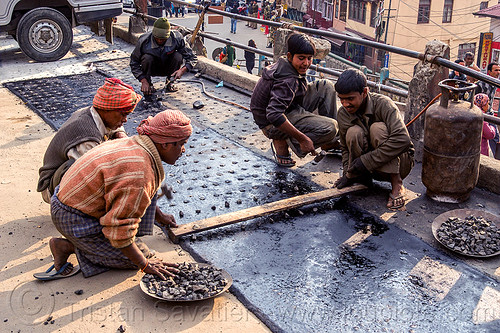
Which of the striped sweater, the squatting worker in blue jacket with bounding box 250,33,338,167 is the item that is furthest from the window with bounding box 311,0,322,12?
the striped sweater

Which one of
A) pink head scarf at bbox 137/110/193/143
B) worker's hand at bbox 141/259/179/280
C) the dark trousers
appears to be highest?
pink head scarf at bbox 137/110/193/143

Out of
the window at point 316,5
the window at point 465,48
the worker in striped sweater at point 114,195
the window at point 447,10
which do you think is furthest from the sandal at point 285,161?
the window at point 316,5

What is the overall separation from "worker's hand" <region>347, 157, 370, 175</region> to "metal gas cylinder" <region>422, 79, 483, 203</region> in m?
0.56

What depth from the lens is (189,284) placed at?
3.22 metres

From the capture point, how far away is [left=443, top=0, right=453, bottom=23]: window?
28.6m

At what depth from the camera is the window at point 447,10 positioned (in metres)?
28.6

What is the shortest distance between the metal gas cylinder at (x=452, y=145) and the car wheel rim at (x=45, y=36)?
777cm

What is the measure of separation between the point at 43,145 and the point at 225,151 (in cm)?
204

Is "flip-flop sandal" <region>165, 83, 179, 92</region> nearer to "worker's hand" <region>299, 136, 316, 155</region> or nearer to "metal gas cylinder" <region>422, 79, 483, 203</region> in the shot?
"worker's hand" <region>299, 136, 316, 155</region>

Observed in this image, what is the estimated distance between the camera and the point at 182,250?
12.5 feet

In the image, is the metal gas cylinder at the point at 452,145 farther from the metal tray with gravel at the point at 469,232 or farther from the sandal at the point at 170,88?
the sandal at the point at 170,88

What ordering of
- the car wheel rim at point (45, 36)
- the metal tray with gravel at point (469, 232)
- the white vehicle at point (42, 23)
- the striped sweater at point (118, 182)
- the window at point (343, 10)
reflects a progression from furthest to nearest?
1. the window at point (343, 10)
2. the car wheel rim at point (45, 36)
3. the white vehicle at point (42, 23)
4. the metal tray with gravel at point (469, 232)
5. the striped sweater at point (118, 182)

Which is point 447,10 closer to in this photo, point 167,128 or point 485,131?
point 485,131

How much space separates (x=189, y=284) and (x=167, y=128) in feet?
3.26
